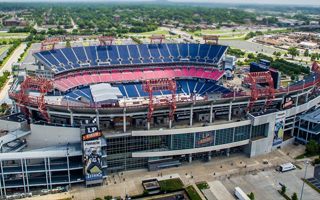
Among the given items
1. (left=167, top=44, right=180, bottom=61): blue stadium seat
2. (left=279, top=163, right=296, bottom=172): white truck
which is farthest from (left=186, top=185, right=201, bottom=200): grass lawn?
(left=167, top=44, right=180, bottom=61): blue stadium seat

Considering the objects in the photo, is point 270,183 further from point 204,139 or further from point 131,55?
point 131,55

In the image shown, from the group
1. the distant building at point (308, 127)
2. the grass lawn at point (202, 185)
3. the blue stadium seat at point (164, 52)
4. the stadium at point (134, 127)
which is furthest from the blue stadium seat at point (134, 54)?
the grass lawn at point (202, 185)

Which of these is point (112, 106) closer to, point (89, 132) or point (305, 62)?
point (89, 132)

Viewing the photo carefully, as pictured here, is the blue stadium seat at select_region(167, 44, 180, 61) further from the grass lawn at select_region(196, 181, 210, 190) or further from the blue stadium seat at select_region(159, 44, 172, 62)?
the grass lawn at select_region(196, 181, 210, 190)

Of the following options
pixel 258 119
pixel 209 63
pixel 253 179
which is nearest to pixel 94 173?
pixel 253 179

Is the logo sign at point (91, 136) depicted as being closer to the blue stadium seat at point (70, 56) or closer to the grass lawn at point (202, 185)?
the grass lawn at point (202, 185)

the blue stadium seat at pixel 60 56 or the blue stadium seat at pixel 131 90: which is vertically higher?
the blue stadium seat at pixel 60 56

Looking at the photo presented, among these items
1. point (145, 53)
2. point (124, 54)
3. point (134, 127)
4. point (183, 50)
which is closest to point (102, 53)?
point (124, 54)
